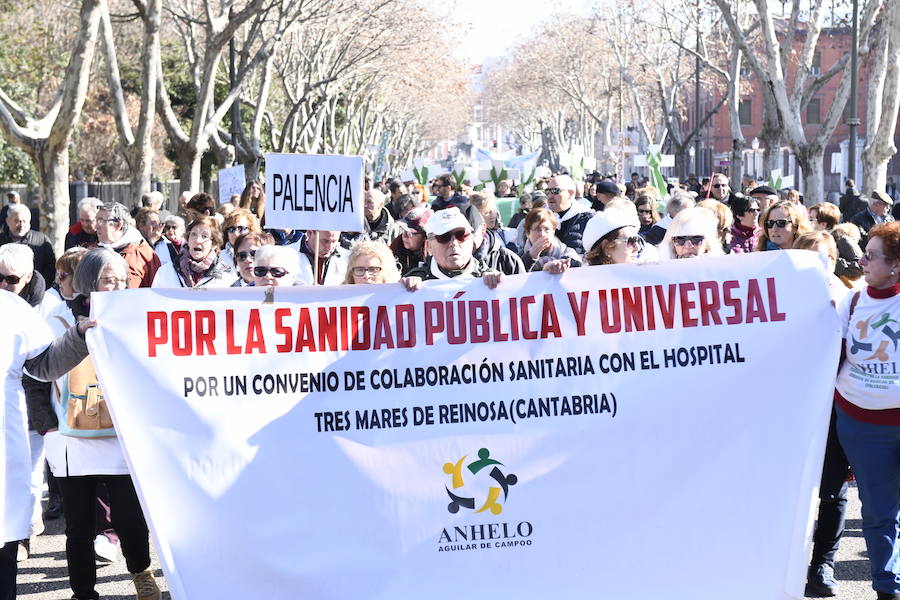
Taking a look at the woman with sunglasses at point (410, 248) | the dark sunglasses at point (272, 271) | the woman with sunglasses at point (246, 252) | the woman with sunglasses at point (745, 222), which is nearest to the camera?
the dark sunglasses at point (272, 271)

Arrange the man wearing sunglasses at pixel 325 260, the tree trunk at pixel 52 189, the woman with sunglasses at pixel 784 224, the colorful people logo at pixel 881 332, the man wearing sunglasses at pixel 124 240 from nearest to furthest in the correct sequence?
1. the colorful people logo at pixel 881 332
2. the woman with sunglasses at pixel 784 224
3. the man wearing sunglasses at pixel 325 260
4. the man wearing sunglasses at pixel 124 240
5. the tree trunk at pixel 52 189

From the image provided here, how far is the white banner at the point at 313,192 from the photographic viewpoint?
6.74 metres

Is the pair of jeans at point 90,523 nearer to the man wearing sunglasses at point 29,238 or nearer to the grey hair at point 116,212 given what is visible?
the grey hair at point 116,212

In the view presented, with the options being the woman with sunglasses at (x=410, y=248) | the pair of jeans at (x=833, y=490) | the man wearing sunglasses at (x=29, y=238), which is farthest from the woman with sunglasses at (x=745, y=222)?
the man wearing sunglasses at (x=29, y=238)

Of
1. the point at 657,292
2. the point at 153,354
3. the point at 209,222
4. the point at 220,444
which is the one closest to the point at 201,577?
the point at 220,444

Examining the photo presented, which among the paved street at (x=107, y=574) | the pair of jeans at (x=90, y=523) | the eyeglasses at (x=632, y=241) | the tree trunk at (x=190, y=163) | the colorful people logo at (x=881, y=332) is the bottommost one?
the paved street at (x=107, y=574)

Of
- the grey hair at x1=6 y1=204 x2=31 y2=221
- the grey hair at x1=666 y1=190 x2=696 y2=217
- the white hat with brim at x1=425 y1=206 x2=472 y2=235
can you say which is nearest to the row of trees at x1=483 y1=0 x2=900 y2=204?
the grey hair at x1=666 y1=190 x2=696 y2=217

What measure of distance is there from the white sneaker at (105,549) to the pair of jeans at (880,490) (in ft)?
12.3

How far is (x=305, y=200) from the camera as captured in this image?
6.84m

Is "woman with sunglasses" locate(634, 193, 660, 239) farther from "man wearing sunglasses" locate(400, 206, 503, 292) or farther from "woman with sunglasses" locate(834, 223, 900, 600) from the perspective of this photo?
"woman with sunglasses" locate(834, 223, 900, 600)

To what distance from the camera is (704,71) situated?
61.8 metres

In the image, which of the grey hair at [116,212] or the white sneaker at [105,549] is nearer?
the white sneaker at [105,549]

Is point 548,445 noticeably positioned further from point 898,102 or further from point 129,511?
point 898,102

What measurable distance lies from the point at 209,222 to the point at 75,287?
2795 millimetres
